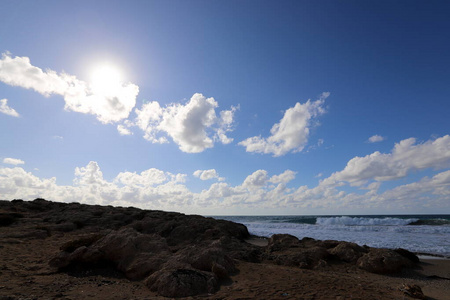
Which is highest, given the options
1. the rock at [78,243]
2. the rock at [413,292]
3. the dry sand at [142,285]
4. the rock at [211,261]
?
the rock at [78,243]

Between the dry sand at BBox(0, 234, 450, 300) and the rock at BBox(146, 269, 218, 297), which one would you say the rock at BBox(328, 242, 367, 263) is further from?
the rock at BBox(146, 269, 218, 297)

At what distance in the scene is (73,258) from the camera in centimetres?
675

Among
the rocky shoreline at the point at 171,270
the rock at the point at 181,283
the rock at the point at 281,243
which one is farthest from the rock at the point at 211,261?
the rock at the point at 281,243

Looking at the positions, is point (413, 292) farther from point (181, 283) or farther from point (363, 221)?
point (363, 221)

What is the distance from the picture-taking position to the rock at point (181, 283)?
515 cm

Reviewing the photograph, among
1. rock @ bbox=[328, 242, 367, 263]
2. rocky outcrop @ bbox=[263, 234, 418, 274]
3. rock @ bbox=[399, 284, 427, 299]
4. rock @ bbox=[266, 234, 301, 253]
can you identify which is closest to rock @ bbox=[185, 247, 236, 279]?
rocky outcrop @ bbox=[263, 234, 418, 274]

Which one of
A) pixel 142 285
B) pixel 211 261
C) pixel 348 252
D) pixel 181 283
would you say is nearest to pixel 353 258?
pixel 348 252

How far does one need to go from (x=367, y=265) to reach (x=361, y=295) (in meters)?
4.68

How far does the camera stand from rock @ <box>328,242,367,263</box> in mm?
9992

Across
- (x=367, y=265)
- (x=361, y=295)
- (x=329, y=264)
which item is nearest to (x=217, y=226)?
(x=329, y=264)

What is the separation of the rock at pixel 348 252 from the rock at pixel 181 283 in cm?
701

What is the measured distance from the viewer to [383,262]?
9008mm

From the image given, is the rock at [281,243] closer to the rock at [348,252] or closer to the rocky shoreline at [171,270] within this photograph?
the rocky shoreline at [171,270]

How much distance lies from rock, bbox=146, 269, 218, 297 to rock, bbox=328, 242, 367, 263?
701cm
